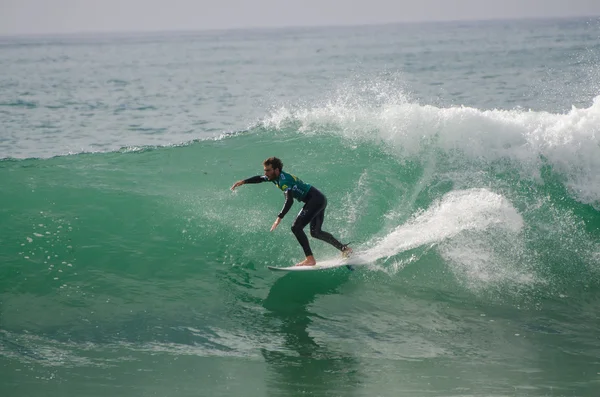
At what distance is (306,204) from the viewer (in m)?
9.32

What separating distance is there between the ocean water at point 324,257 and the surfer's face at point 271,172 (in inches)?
57.9

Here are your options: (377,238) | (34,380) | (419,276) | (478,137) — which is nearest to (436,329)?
(419,276)

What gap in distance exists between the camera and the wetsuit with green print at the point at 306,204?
916 cm

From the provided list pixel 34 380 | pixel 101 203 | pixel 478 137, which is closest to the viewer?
pixel 34 380

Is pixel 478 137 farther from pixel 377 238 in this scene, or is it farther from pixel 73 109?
pixel 73 109

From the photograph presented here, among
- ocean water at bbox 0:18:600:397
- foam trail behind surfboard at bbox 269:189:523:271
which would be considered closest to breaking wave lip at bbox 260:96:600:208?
ocean water at bbox 0:18:600:397

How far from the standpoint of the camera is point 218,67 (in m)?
44.0

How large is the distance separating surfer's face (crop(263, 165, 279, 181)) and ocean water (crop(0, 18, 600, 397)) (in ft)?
4.82

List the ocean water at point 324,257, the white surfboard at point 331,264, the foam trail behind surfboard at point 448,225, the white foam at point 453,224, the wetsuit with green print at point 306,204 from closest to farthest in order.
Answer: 1. the ocean water at point 324,257
2. the white surfboard at point 331,264
3. the wetsuit with green print at point 306,204
4. the foam trail behind surfboard at point 448,225
5. the white foam at point 453,224

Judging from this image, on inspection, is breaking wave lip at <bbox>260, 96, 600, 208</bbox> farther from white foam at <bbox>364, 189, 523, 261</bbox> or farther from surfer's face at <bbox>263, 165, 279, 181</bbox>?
surfer's face at <bbox>263, 165, 279, 181</bbox>

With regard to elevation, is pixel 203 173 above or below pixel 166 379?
above

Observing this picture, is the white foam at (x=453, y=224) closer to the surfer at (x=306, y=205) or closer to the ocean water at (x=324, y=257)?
the ocean water at (x=324, y=257)

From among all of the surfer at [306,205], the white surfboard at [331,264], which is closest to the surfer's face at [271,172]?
the surfer at [306,205]

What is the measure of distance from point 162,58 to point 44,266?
48.7 metres
